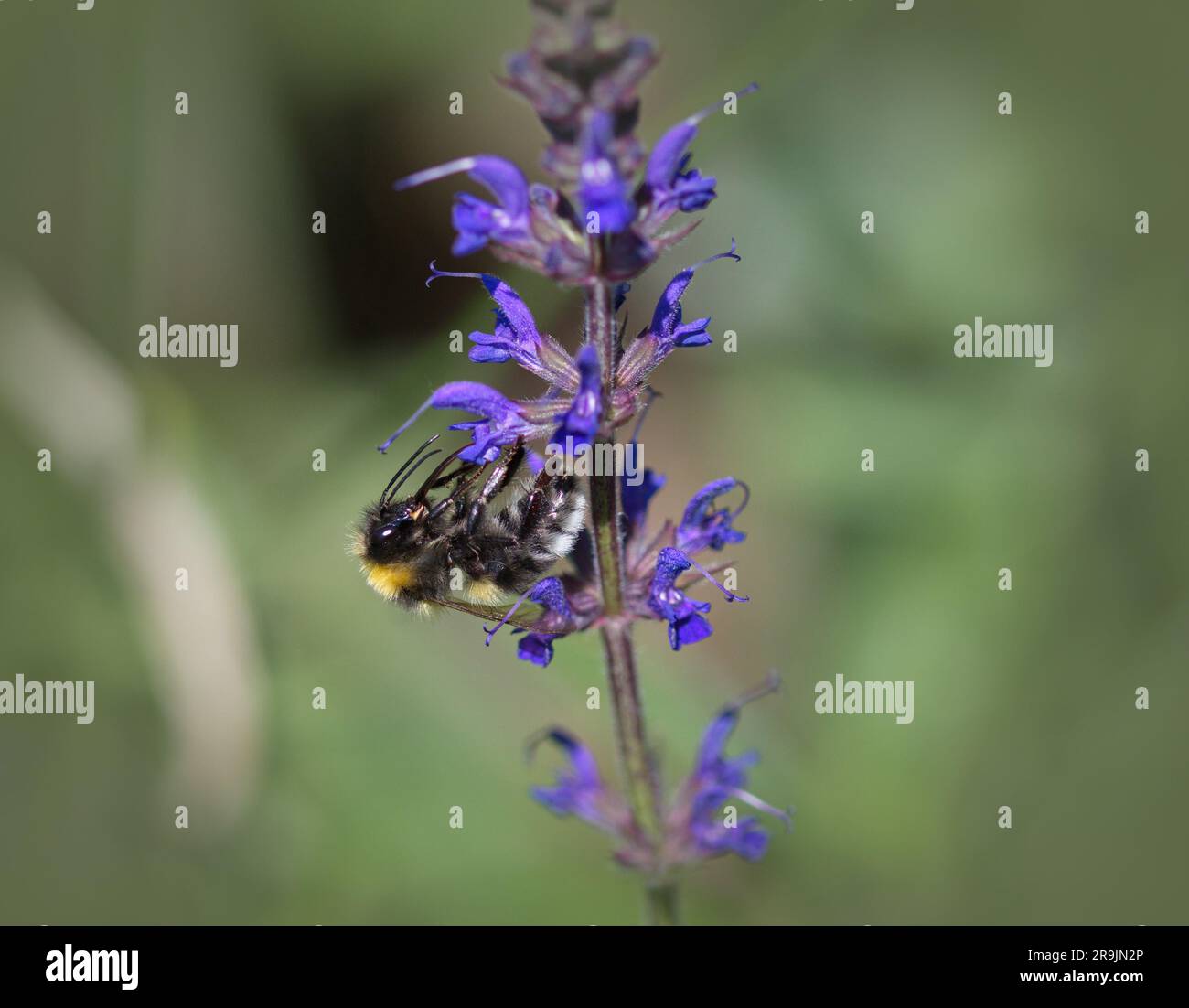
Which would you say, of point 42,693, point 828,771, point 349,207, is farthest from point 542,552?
point 349,207

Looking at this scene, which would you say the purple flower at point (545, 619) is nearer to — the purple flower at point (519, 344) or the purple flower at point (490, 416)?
the purple flower at point (490, 416)

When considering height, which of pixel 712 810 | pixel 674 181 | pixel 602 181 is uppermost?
pixel 674 181

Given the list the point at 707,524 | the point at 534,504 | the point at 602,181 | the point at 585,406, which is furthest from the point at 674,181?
the point at 707,524

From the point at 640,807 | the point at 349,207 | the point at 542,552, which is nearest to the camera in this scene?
the point at 542,552

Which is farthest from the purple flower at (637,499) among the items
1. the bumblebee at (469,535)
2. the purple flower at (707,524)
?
the bumblebee at (469,535)

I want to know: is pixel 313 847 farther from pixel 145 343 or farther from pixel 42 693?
pixel 145 343

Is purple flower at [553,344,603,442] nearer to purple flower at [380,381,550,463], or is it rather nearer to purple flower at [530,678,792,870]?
purple flower at [380,381,550,463]

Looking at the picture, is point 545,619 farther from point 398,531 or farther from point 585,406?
point 585,406

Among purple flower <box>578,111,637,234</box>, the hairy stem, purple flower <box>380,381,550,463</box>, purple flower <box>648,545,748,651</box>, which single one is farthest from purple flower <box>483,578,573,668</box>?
purple flower <box>578,111,637,234</box>
